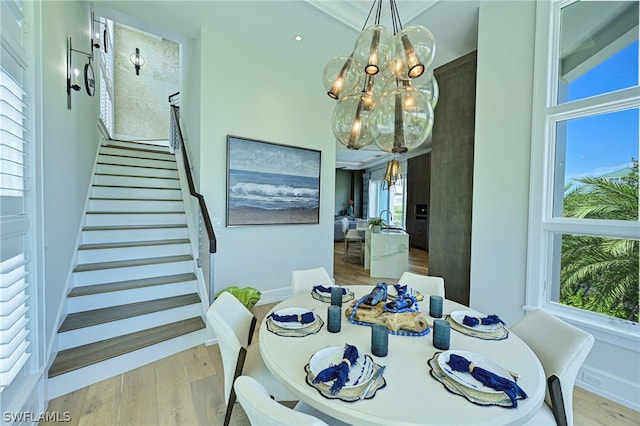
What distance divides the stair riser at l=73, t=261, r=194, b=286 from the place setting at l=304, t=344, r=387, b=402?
263 centimetres

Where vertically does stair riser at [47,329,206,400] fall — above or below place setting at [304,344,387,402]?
below

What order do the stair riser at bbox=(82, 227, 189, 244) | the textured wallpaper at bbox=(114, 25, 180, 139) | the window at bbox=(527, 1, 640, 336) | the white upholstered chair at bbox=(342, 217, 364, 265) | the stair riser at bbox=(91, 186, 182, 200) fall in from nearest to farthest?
the window at bbox=(527, 1, 640, 336) < the stair riser at bbox=(82, 227, 189, 244) < the stair riser at bbox=(91, 186, 182, 200) < the textured wallpaper at bbox=(114, 25, 180, 139) < the white upholstered chair at bbox=(342, 217, 364, 265)

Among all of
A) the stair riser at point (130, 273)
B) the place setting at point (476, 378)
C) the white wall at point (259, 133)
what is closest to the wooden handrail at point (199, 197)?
the white wall at point (259, 133)

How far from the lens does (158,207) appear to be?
3938 millimetres

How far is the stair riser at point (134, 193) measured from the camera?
3771 millimetres

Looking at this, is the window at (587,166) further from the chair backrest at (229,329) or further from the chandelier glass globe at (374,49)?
the chair backrest at (229,329)

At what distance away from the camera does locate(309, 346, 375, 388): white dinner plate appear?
103cm

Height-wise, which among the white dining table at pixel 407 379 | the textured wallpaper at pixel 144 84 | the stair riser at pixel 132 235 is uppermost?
the textured wallpaper at pixel 144 84

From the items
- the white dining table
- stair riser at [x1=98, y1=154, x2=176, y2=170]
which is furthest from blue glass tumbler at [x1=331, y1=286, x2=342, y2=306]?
stair riser at [x1=98, y1=154, x2=176, y2=170]

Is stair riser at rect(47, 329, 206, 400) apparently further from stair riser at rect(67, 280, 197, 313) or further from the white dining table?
the white dining table

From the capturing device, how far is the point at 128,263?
3.03 meters

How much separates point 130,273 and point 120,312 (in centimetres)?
50

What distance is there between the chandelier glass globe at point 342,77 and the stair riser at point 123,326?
2539 millimetres

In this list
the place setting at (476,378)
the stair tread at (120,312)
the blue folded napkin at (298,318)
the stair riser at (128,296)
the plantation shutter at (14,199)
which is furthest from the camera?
the stair riser at (128,296)
